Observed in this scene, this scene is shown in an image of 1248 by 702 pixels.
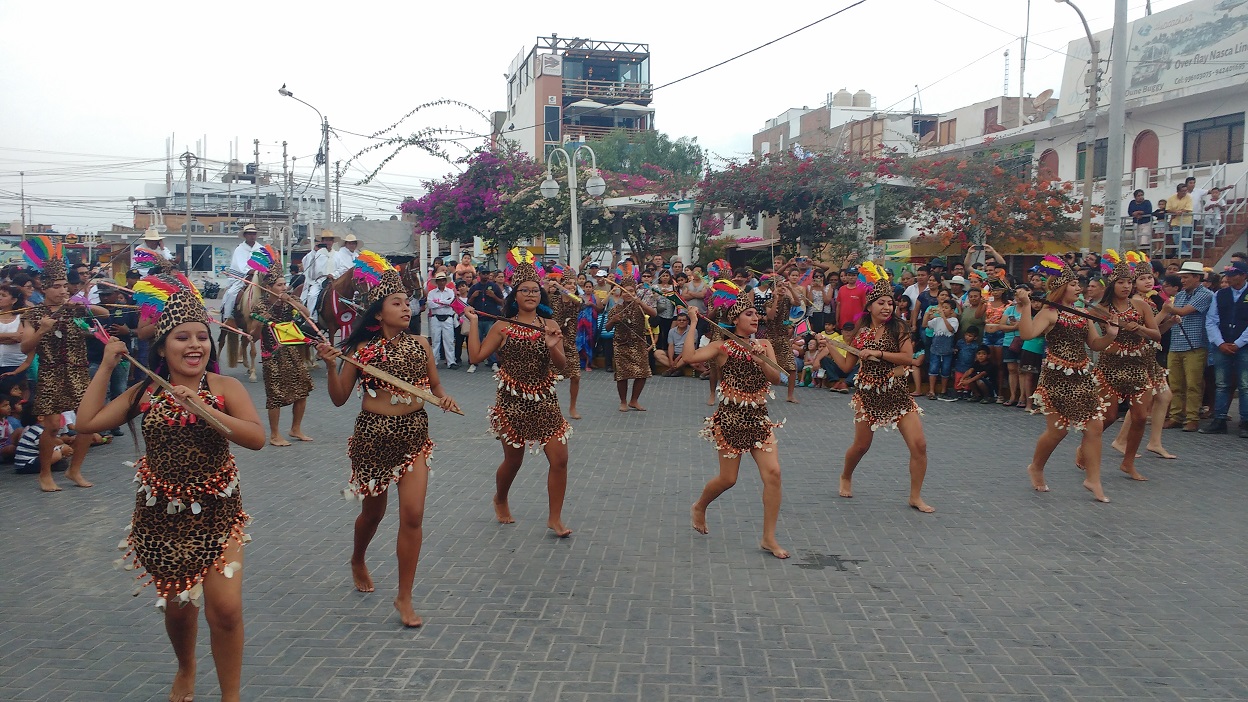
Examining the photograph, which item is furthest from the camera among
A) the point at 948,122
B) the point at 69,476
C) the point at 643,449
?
the point at 948,122

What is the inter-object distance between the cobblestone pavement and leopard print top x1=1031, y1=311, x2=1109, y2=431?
75cm

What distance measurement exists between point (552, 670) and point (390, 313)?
2108 millimetres

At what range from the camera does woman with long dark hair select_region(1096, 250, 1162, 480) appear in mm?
8602

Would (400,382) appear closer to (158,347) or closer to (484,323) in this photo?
(158,347)

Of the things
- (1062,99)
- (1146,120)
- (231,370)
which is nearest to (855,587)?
(231,370)

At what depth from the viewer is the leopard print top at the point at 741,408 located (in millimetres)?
6520

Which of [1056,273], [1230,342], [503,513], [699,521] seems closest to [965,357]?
[1230,342]

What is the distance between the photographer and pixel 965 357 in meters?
14.1

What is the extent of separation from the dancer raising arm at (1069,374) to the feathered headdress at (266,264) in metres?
6.89

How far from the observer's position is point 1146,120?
25203 millimetres

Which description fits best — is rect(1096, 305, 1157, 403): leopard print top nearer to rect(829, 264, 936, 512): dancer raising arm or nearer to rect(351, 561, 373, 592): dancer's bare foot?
rect(829, 264, 936, 512): dancer raising arm

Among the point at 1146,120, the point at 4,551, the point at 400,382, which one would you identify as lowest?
the point at 4,551

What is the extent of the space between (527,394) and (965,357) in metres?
9.33

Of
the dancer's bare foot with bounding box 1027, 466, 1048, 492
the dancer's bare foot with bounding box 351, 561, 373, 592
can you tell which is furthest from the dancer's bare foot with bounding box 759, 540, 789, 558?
the dancer's bare foot with bounding box 1027, 466, 1048, 492
